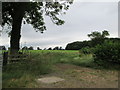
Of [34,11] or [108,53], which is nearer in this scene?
[108,53]

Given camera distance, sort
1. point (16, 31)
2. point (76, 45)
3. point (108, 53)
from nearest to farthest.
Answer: point (108, 53)
point (16, 31)
point (76, 45)

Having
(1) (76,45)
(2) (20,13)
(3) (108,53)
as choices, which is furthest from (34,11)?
(1) (76,45)

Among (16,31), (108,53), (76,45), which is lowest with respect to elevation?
(108,53)

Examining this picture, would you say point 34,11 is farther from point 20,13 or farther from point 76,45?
point 76,45

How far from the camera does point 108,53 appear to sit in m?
8.98

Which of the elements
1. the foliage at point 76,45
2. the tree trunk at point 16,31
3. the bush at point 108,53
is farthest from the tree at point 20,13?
the foliage at point 76,45

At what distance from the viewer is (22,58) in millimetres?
10336

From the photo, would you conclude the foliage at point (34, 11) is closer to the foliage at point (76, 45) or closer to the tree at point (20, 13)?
the tree at point (20, 13)

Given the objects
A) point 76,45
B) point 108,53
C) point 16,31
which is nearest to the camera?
point 108,53

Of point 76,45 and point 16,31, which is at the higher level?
point 16,31

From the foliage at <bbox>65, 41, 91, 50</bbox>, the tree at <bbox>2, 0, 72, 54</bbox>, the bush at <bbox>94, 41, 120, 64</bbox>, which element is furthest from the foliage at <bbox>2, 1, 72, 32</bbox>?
the foliage at <bbox>65, 41, 91, 50</bbox>

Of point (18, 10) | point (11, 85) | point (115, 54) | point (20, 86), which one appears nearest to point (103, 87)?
point (20, 86)

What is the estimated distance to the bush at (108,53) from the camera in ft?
28.5

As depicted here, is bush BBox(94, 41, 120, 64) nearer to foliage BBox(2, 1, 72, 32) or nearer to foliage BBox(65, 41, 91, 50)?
foliage BBox(2, 1, 72, 32)
